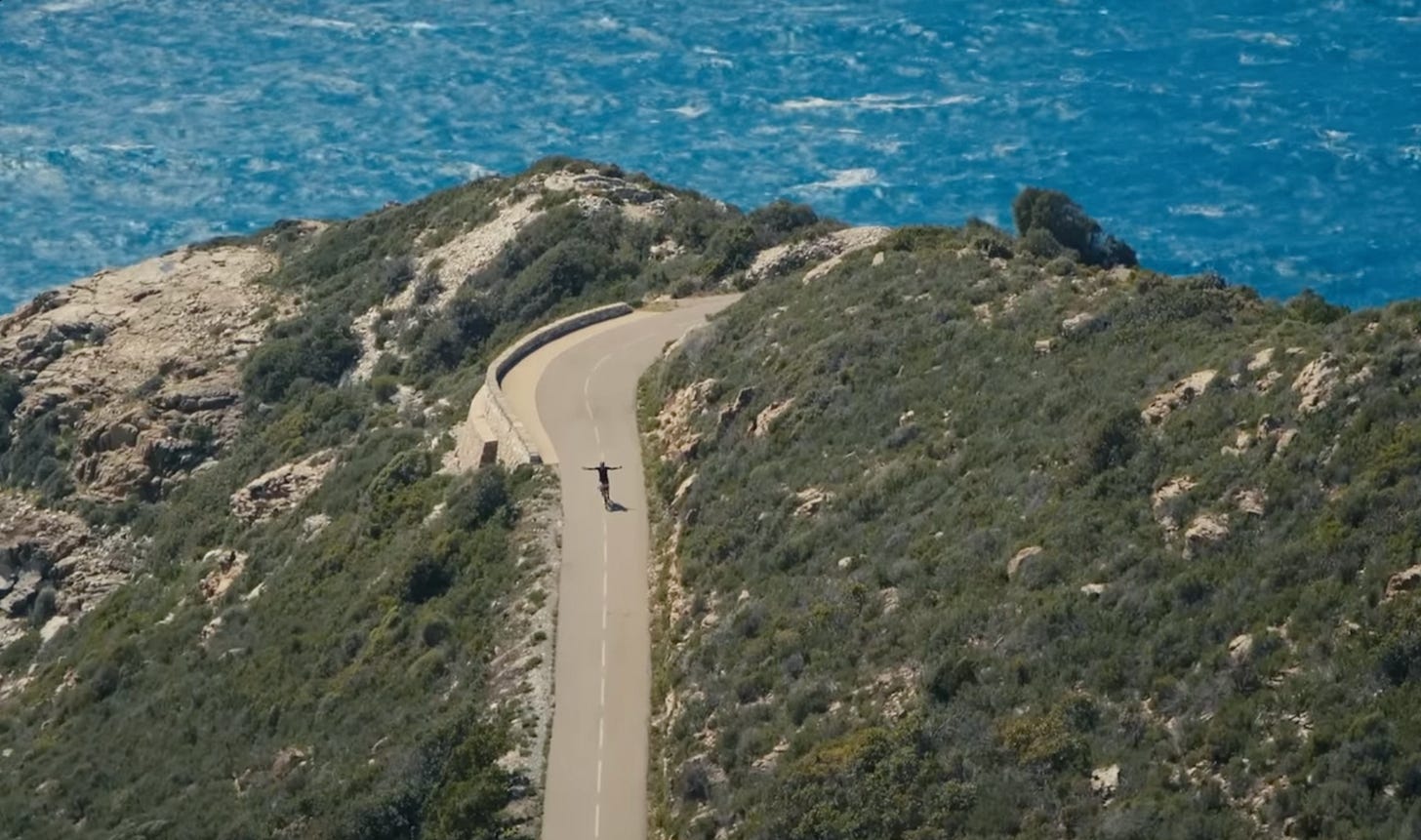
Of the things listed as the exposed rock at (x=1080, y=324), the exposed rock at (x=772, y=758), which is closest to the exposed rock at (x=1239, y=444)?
the exposed rock at (x=1080, y=324)

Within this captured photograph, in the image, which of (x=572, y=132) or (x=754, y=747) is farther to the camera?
(x=572, y=132)

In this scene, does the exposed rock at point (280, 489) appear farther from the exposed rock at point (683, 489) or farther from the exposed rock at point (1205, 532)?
the exposed rock at point (1205, 532)

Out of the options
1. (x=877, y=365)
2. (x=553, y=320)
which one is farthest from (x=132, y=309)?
(x=877, y=365)

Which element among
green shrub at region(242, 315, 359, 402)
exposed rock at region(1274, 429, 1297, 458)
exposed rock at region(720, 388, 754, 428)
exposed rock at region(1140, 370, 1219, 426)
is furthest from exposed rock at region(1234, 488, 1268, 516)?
green shrub at region(242, 315, 359, 402)

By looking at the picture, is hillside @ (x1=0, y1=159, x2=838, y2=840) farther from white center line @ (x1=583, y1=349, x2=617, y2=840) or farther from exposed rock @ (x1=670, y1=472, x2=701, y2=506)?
exposed rock @ (x1=670, y1=472, x2=701, y2=506)

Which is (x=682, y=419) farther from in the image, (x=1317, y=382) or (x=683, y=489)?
(x=1317, y=382)

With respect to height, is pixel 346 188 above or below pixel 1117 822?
below

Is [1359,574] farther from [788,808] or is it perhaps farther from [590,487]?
[590,487]
